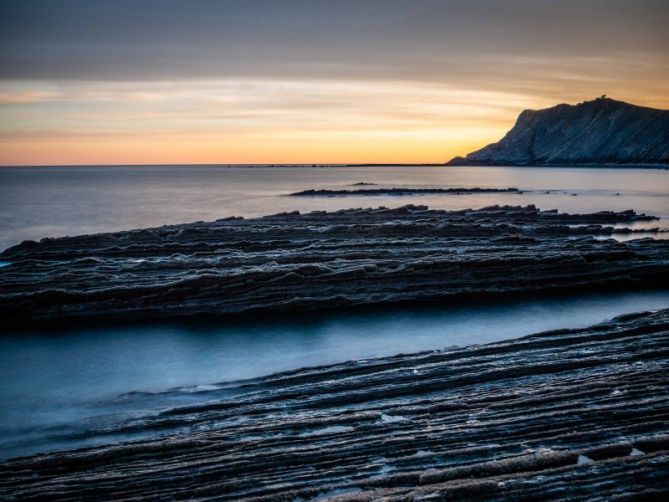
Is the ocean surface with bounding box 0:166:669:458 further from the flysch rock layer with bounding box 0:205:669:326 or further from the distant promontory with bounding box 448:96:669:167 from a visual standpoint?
the distant promontory with bounding box 448:96:669:167

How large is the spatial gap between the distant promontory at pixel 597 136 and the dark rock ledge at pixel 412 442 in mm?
166450

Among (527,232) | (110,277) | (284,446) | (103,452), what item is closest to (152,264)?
(110,277)

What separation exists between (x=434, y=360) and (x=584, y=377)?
9.08 ft

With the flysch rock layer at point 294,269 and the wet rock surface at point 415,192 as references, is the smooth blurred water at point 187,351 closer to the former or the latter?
the flysch rock layer at point 294,269

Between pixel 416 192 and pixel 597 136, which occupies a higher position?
pixel 597 136

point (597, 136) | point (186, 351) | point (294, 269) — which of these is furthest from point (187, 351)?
point (597, 136)

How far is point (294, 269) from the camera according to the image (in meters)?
16.3

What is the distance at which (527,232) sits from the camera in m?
25.0

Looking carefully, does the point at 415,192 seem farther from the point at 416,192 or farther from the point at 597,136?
the point at 597,136

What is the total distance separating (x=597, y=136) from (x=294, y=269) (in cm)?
17349

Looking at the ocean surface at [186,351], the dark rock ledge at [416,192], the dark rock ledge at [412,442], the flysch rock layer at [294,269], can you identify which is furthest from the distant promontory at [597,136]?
the dark rock ledge at [412,442]

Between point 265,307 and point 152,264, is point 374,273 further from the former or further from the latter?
point 152,264

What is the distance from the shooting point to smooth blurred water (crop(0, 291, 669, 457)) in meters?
10.1

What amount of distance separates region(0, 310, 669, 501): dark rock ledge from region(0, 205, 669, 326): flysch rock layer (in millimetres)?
6280
